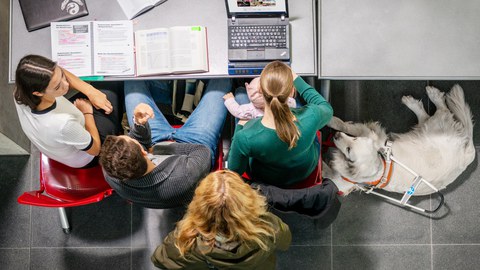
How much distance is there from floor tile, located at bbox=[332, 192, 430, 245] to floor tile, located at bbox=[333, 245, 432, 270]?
0.05 meters

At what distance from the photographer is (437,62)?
205cm

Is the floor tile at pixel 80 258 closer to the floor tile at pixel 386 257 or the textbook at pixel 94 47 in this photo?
the textbook at pixel 94 47

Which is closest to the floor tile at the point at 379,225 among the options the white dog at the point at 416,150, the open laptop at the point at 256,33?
the white dog at the point at 416,150

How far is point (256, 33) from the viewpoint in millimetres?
2088

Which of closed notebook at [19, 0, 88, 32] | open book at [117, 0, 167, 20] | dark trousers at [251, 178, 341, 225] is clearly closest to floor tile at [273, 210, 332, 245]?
dark trousers at [251, 178, 341, 225]

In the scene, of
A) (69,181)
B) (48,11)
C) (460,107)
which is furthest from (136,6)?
(460,107)

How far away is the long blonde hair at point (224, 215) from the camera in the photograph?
4.86 feet

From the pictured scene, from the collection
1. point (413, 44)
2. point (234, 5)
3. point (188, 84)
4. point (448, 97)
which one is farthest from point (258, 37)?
point (448, 97)

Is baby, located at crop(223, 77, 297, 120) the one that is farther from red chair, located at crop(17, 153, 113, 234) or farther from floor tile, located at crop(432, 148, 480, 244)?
floor tile, located at crop(432, 148, 480, 244)

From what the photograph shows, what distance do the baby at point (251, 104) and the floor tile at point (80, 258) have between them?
128 cm

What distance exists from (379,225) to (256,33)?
1.54m

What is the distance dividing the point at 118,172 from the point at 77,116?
55 cm

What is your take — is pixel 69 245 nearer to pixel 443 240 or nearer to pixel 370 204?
pixel 370 204

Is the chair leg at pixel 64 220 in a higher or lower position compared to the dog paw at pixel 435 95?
lower
